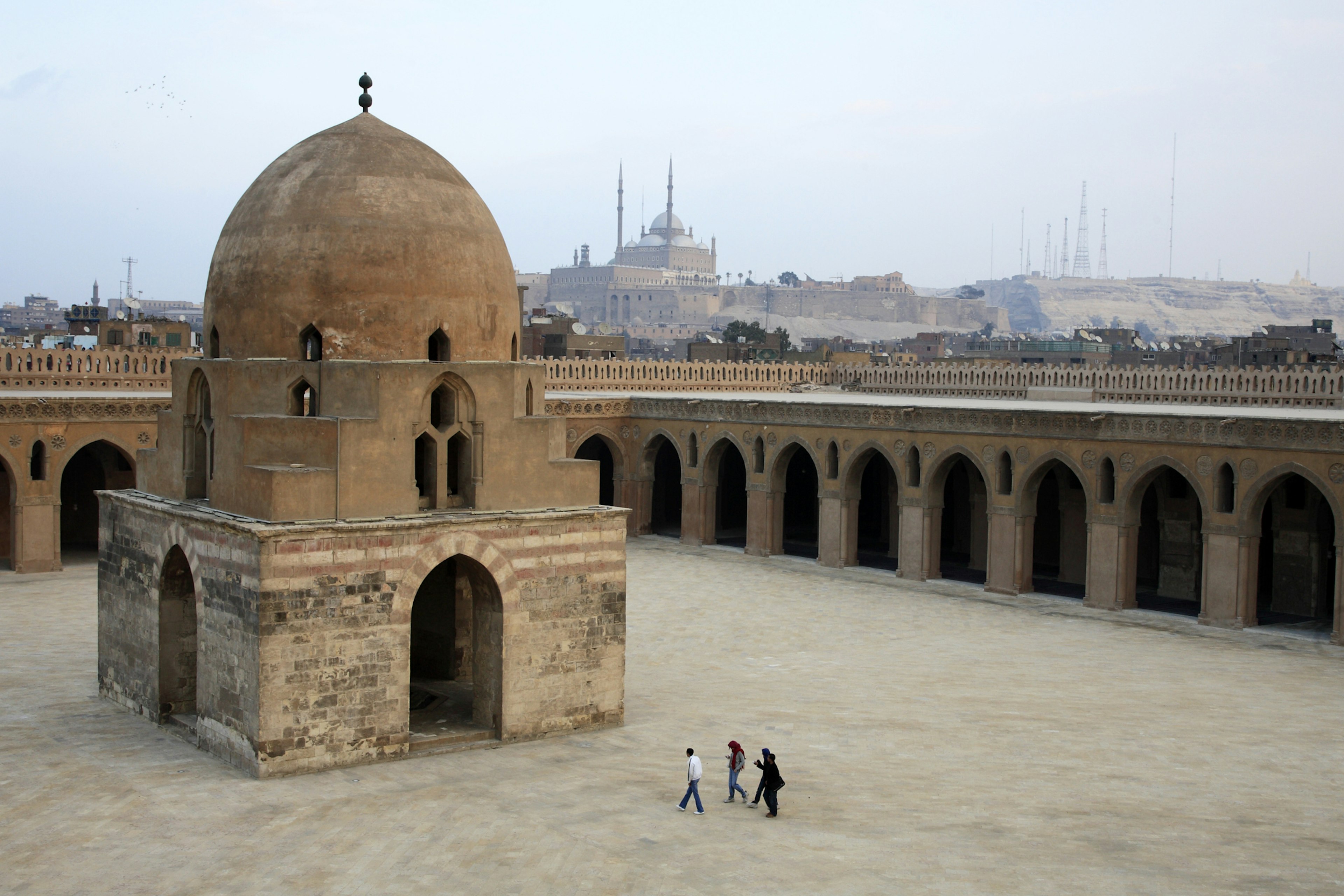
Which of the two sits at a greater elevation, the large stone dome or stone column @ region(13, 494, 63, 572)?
the large stone dome

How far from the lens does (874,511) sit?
3338cm

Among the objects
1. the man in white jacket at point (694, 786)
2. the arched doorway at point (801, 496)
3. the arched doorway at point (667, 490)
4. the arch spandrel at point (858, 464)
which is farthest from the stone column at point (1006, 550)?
the man in white jacket at point (694, 786)

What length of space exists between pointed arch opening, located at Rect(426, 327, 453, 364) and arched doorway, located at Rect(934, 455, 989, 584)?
13681 millimetres

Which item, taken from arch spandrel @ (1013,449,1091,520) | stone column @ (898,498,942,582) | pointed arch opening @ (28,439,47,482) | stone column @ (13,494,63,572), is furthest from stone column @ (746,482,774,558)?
pointed arch opening @ (28,439,47,482)

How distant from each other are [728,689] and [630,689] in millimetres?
1210

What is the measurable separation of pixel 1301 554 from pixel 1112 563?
3258 mm

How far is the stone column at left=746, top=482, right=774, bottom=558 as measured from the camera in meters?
28.0

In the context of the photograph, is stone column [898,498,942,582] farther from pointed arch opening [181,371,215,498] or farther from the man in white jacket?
pointed arch opening [181,371,215,498]

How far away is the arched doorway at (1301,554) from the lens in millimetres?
22156

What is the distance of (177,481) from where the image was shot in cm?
1418

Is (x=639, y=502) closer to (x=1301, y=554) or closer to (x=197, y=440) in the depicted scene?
(x=1301, y=554)

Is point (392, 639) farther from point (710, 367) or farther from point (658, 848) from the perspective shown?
point (710, 367)

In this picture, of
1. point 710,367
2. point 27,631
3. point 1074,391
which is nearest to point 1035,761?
point 27,631

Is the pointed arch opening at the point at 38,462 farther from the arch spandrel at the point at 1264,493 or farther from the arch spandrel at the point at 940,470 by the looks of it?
the arch spandrel at the point at 1264,493
